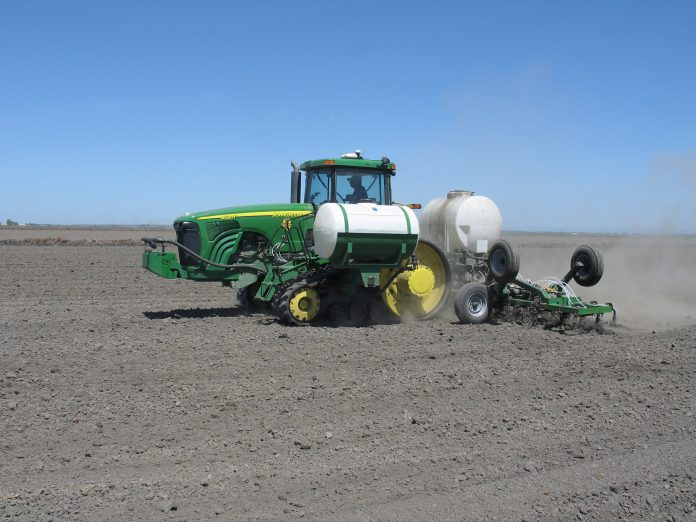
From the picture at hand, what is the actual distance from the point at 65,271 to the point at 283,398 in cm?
1421

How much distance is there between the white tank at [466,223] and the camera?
38.9 feet

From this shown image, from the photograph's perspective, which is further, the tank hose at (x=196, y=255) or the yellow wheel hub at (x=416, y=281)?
the yellow wheel hub at (x=416, y=281)

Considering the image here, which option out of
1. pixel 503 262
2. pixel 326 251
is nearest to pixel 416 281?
pixel 503 262

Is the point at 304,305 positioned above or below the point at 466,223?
below

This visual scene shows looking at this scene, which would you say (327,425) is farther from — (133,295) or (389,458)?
(133,295)

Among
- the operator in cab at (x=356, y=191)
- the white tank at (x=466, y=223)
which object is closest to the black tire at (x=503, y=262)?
the white tank at (x=466, y=223)

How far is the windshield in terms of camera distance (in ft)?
36.8

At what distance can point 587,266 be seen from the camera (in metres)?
11.3

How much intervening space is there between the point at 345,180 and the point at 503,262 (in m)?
2.87

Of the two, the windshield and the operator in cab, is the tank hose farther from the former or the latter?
the operator in cab

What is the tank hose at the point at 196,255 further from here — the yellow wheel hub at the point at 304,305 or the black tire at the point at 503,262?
the black tire at the point at 503,262

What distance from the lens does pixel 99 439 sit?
547cm

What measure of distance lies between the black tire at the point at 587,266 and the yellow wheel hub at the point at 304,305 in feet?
14.1

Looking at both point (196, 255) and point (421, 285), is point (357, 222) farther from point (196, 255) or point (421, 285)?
point (196, 255)
